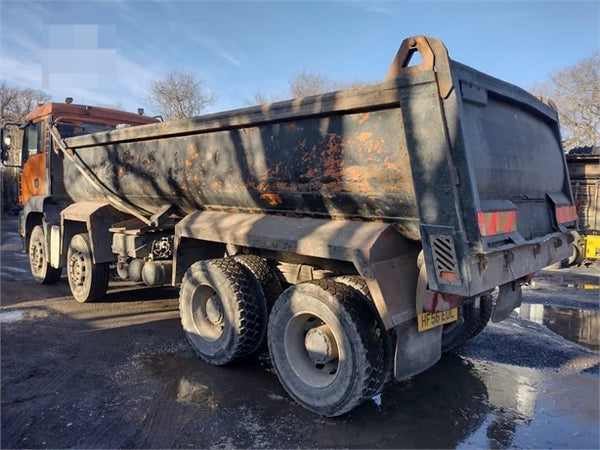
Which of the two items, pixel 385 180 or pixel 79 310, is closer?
pixel 385 180

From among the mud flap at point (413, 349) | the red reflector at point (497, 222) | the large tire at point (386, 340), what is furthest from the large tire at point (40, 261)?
the red reflector at point (497, 222)

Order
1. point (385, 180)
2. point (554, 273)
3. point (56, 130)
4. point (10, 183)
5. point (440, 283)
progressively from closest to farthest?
point (440, 283), point (385, 180), point (56, 130), point (554, 273), point (10, 183)

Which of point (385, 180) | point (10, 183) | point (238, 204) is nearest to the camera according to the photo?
point (385, 180)

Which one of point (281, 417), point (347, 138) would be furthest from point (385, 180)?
point (281, 417)

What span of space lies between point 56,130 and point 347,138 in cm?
578

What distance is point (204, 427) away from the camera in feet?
11.6

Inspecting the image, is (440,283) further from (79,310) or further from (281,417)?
(79,310)

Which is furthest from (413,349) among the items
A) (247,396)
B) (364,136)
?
(364,136)

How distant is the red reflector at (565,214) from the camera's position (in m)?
4.33

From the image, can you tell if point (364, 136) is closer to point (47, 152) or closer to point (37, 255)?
point (47, 152)

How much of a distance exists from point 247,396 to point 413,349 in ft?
5.24

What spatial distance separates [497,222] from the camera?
3.21 metres

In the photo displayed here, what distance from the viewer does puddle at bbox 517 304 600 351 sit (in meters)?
5.81

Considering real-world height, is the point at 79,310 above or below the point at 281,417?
above
